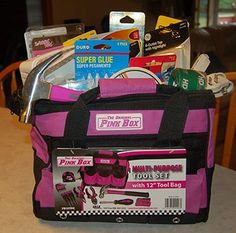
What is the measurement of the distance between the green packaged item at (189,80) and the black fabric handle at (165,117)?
0.17ft

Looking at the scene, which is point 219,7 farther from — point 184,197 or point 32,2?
point 184,197

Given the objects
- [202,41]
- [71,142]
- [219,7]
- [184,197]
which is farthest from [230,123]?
[219,7]

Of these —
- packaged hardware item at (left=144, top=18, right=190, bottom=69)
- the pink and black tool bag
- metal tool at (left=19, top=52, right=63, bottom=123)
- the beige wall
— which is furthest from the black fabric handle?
the beige wall

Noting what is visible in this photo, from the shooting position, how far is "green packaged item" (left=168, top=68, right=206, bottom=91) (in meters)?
0.71

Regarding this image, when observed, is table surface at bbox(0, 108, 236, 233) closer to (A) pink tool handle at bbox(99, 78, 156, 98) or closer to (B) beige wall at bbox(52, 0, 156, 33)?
(A) pink tool handle at bbox(99, 78, 156, 98)

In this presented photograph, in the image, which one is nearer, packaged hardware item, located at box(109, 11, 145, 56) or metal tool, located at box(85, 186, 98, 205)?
metal tool, located at box(85, 186, 98, 205)

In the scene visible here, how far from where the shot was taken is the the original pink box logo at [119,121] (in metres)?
0.65

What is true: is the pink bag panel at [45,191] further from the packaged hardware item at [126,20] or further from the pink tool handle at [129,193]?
the packaged hardware item at [126,20]

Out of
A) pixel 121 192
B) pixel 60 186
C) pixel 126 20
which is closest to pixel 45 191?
pixel 60 186

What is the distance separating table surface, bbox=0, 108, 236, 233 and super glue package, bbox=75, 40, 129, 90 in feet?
0.91

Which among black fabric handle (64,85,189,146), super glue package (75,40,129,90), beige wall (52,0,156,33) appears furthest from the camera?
beige wall (52,0,156,33)

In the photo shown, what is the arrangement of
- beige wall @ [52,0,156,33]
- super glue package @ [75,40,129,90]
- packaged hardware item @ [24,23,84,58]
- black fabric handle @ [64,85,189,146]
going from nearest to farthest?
black fabric handle @ [64,85,189,146], super glue package @ [75,40,129,90], packaged hardware item @ [24,23,84,58], beige wall @ [52,0,156,33]

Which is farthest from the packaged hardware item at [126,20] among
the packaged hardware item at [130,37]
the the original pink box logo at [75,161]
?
the the original pink box logo at [75,161]

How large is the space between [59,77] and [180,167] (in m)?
0.32
